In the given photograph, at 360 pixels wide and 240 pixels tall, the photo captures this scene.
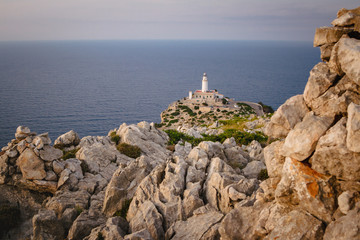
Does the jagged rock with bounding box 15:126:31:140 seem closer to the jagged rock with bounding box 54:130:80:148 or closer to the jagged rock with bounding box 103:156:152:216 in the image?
the jagged rock with bounding box 54:130:80:148

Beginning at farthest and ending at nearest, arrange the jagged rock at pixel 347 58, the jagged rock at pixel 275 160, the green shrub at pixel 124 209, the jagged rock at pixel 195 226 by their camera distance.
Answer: the green shrub at pixel 124 209 → the jagged rock at pixel 195 226 → the jagged rock at pixel 275 160 → the jagged rock at pixel 347 58

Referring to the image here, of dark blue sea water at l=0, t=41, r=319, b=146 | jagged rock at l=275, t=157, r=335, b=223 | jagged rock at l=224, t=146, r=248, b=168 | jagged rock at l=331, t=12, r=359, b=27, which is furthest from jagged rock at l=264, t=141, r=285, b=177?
dark blue sea water at l=0, t=41, r=319, b=146

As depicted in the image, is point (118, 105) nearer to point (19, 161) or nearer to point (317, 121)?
point (19, 161)

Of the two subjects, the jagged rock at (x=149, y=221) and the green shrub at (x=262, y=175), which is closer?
the jagged rock at (x=149, y=221)

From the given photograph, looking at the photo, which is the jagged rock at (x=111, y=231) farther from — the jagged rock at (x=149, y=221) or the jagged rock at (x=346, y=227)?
the jagged rock at (x=346, y=227)

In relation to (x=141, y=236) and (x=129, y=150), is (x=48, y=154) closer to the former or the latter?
(x=129, y=150)

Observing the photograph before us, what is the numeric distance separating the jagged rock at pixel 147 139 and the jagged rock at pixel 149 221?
32.8 ft

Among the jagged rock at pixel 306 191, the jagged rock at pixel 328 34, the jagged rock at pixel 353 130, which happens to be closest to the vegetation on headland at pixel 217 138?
the jagged rock at pixel 306 191

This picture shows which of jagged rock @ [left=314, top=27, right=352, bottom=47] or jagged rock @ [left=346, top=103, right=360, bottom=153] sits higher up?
jagged rock @ [left=314, top=27, right=352, bottom=47]

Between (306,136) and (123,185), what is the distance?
1375 cm

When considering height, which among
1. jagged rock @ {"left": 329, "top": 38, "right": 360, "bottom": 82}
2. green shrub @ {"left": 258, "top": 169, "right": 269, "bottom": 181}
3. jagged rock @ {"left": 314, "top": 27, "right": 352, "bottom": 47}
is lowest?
green shrub @ {"left": 258, "top": 169, "right": 269, "bottom": 181}

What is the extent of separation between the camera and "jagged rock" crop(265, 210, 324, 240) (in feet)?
30.1

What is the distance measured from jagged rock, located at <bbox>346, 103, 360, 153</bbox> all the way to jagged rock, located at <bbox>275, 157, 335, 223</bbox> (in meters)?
1.65

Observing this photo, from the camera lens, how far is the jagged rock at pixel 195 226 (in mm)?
13698
